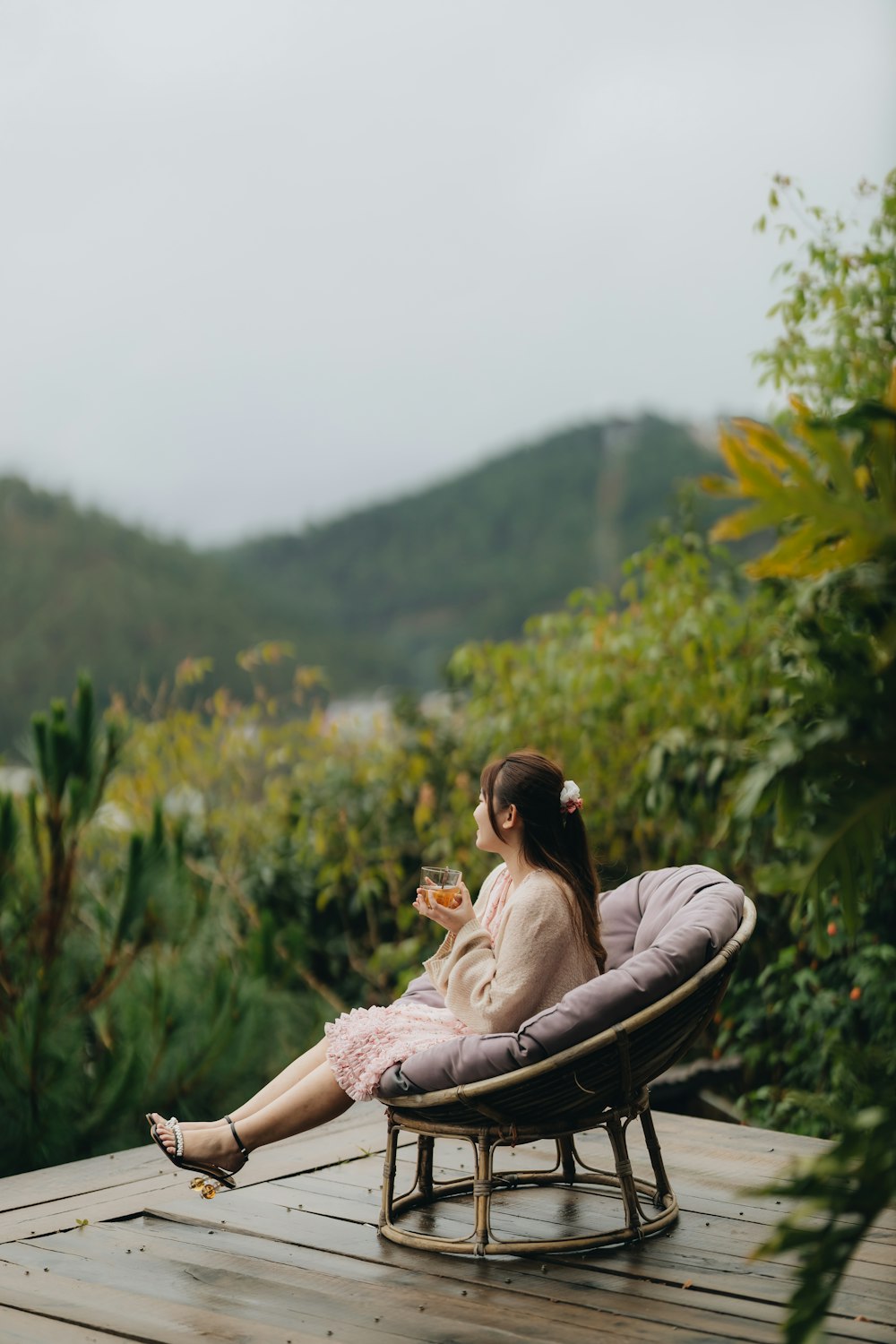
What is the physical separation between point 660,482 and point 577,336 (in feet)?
6.13

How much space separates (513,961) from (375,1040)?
1.02 ft

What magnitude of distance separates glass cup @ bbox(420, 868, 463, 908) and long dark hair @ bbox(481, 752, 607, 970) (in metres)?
0.15

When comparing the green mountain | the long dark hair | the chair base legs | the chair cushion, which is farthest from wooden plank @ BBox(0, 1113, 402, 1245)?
the green mountain

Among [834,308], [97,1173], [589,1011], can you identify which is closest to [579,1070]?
[589,1011]

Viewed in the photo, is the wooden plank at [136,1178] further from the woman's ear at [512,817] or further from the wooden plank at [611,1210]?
the woman's ear at [512,817]

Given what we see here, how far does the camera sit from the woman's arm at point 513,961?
2.42 meters

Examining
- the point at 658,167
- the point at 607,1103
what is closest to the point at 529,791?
the point at 607,1103

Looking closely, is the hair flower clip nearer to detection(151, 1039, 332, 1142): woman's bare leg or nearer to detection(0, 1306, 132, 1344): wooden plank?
detection(151, 1039, 332, 1142): woman's bare leg

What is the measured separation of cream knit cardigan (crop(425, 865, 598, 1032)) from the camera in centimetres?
242

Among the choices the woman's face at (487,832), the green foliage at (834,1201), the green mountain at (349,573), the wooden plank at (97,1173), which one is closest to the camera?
the green foliage at (834,1201)

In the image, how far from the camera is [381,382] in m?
13.2

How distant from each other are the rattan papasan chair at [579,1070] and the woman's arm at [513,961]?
0.22 ft

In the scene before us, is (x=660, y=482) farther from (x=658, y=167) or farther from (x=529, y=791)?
(x=529, y=791)

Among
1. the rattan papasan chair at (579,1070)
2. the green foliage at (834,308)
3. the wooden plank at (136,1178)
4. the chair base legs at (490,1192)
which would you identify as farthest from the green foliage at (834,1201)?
the green foliage at (834,308)
